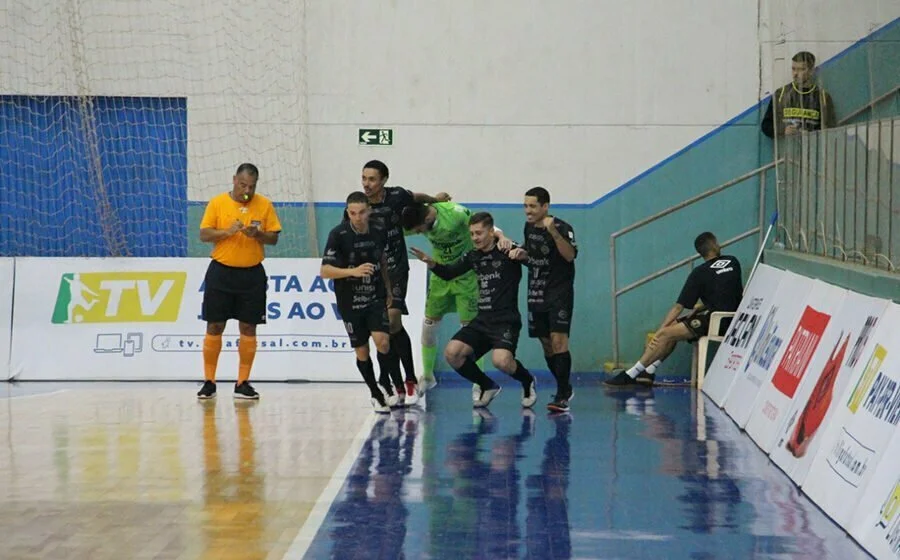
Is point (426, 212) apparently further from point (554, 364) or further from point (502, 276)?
point (554, 364)

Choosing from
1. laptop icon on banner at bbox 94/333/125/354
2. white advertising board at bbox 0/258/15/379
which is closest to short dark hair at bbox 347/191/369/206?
laptop icon on banner at bbox 94/333/125/354

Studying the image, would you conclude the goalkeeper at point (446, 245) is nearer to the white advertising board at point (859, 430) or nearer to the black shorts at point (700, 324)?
the black shorts at point (700, 324)

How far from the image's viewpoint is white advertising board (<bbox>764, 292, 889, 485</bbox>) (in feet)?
27.8

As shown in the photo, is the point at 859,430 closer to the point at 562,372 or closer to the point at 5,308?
the point at 562,372

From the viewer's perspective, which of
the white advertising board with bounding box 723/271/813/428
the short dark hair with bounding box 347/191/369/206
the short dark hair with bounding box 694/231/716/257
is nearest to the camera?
the white advertising board with bounding box 723/271/813/428

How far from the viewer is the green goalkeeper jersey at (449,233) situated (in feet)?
40.5

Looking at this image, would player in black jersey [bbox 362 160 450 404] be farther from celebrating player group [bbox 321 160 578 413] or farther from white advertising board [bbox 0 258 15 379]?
white advertising board [bbox 0 258 15 379]

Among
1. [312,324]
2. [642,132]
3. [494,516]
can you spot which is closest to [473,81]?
[642,132]

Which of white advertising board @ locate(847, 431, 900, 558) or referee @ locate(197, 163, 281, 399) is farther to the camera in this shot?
referee @ locate(197, 163, 281, 399)

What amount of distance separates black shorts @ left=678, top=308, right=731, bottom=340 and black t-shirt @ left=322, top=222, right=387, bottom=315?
4.05 m

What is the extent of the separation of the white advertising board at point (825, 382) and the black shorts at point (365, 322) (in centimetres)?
346

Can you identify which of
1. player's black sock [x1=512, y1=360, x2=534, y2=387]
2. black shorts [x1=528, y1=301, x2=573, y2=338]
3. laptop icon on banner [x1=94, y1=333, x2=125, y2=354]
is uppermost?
black shorts [x1=528, y1=301, x2=573, y2=338]

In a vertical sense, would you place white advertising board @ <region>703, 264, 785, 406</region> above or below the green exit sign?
below

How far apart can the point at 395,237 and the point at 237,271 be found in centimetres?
162
